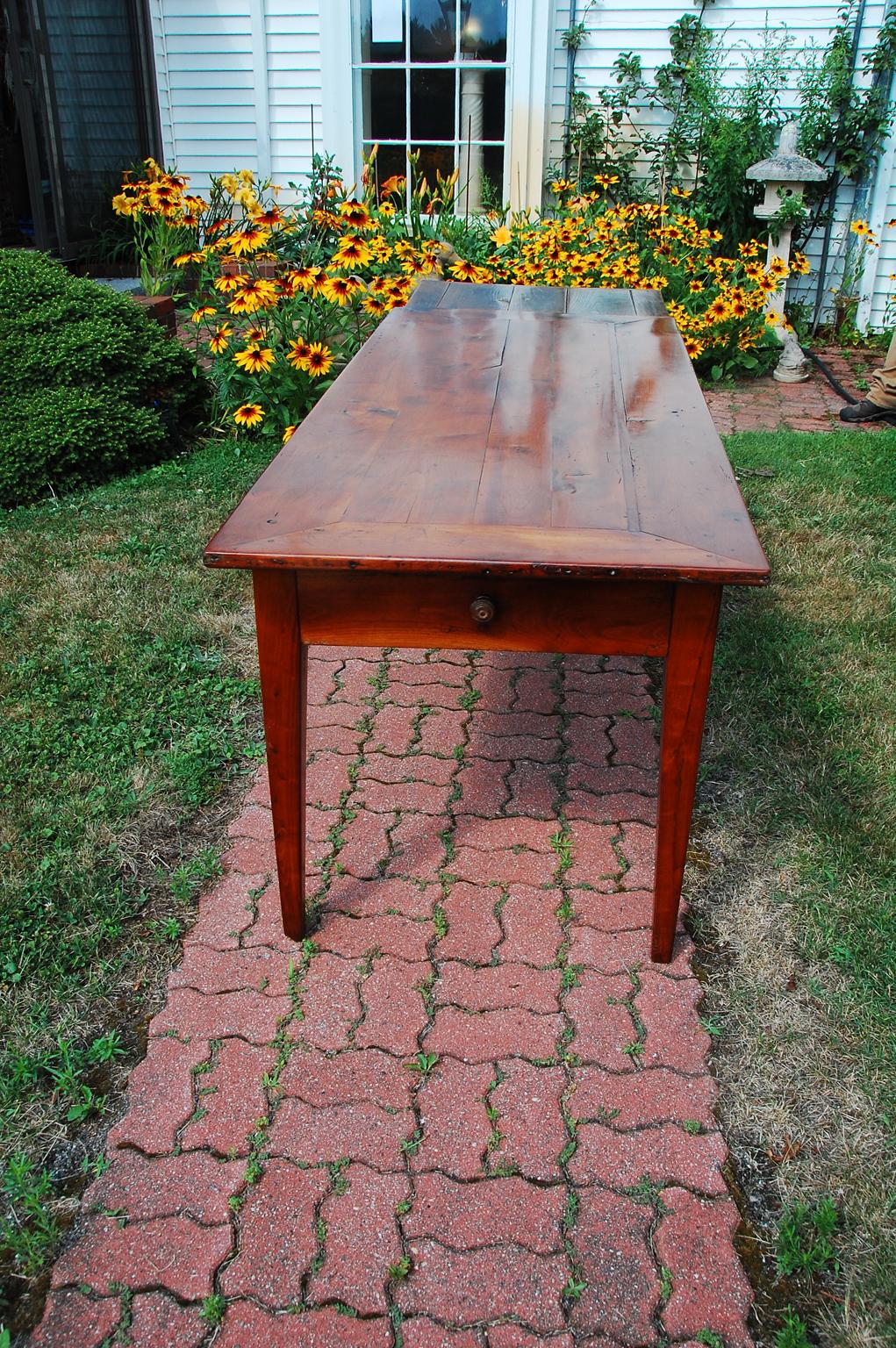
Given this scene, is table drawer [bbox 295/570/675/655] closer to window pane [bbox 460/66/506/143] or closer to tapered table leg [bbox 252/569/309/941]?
tapered table leg [bbox 252/569/309/941]

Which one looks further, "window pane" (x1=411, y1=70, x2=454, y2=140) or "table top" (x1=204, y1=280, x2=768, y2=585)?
"window pane" (x1=411, y1=70, x2=454, y2=140)

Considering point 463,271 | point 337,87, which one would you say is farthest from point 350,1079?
point 337,87

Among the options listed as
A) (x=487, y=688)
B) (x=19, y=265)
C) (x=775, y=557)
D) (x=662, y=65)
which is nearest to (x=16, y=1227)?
(x=487, y=688)

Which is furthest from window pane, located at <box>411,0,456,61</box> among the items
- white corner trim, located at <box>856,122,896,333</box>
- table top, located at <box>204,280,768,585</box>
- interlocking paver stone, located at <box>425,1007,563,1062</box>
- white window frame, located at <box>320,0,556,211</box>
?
interlocking paver stone, located at <box>425,1007,563,1062</box>

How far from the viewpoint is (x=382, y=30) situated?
733cm

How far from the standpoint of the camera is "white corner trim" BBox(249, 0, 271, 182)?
7.27m

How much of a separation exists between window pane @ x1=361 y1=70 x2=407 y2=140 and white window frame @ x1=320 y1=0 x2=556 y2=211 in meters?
0.15

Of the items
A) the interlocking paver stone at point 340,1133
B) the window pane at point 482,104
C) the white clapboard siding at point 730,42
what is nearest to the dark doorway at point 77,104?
the window pane at point 482,104

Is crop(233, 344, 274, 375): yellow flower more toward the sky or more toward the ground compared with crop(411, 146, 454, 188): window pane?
more toward the ground

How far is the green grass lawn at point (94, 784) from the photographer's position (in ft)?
6.12

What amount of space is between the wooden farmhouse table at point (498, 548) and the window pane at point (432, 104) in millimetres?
5950

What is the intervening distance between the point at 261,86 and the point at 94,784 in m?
6.49

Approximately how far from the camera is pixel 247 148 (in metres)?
7.73

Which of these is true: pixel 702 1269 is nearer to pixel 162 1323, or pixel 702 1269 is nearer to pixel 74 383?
pixel 162 1323
